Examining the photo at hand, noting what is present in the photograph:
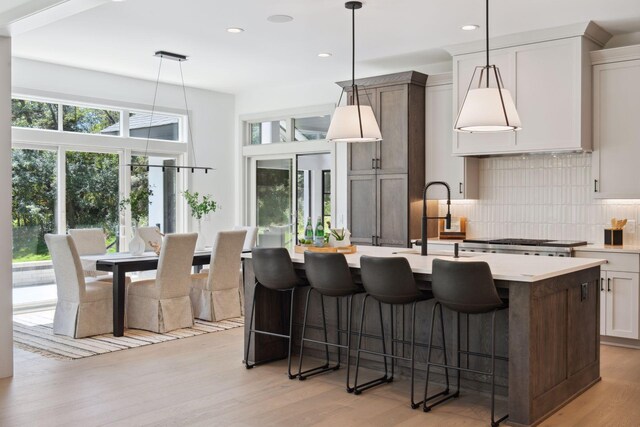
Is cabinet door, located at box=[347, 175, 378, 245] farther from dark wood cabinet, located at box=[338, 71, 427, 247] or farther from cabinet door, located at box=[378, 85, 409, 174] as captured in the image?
cabinet door, located at box=[378, 85, 409, 174]

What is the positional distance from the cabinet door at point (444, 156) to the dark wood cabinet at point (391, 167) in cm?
8

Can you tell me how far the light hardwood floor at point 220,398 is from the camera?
147 inches

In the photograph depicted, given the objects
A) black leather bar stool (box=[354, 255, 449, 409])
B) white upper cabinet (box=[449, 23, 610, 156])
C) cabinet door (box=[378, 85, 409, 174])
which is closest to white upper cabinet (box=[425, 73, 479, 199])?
cabinet door (box=[378, 85, 409, 174])

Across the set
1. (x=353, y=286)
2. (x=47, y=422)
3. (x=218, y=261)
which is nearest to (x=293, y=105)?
(x=218, y=261)

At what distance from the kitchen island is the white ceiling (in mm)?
2092

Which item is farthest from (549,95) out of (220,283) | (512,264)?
(220,283)

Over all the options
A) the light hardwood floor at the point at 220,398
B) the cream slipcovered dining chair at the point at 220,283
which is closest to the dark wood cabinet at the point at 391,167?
the cream slipcovered dining chair at the point at 220,283

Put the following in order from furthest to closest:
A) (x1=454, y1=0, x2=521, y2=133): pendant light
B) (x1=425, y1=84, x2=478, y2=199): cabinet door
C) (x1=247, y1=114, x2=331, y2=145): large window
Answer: (x1=247, y1=114, x2=331, y2=145): large window
(x1=425, y1=84, x2=478, y2=199): cabinet door
(x1=454, y1=0, x2=521, y2=133): pendant light

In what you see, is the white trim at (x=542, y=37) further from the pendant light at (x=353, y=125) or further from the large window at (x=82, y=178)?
the large window at (x=82, y=178)

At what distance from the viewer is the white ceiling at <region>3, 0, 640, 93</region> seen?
17.4 feet

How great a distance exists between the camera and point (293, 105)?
881 cm

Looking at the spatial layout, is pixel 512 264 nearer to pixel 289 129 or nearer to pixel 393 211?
pixel 393 211

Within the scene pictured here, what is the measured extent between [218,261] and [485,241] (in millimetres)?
2689

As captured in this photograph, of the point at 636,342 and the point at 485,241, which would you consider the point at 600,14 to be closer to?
the point at 485,241
